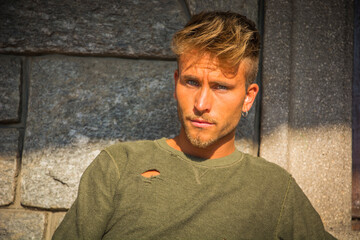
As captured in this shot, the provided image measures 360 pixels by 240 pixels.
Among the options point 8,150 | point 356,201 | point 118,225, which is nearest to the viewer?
point 118,225

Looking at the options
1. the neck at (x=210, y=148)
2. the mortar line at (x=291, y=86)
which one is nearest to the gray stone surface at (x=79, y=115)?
the neck at (x=210, y=148)

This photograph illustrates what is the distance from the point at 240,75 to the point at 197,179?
528mm

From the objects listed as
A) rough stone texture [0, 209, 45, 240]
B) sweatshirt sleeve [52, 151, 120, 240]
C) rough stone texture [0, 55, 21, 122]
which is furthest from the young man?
rough stone texture [0, 55, 21, 122]

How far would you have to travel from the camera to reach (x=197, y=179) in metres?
1.26

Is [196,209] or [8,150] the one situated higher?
[8,150]

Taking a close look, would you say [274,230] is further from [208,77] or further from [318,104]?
[318,104]

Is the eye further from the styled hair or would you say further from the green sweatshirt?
the green sweatshirt

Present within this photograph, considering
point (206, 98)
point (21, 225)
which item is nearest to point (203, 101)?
point (206, 98)

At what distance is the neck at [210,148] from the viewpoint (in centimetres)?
134

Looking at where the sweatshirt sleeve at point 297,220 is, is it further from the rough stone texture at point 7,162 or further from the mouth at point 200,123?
the rough stone texture at point 7,162

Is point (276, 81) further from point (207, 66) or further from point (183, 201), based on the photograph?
point (183, 201)

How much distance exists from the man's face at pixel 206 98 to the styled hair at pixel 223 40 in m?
0.04

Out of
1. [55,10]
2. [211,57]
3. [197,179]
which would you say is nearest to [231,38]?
[211,57]

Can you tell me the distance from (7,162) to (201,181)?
1258 millimetres
